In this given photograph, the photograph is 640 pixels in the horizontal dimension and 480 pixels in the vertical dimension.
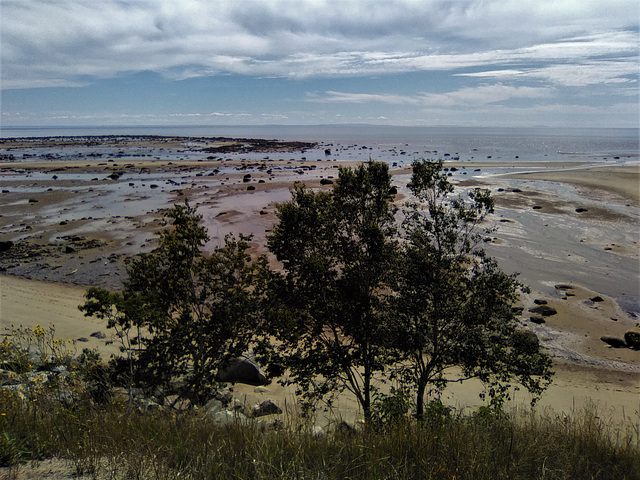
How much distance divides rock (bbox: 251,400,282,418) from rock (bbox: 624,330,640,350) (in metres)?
16.5

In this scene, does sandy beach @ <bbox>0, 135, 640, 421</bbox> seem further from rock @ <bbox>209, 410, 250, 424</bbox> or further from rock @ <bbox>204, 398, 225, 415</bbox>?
rock @ <bbox>209, 410, 250, 424</bbox>

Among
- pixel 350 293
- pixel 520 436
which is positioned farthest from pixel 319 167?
pixel 520 436

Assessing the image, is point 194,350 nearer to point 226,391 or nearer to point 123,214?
point 226,391

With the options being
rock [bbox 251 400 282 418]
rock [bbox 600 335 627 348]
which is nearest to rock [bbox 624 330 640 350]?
rock [bbox 600 335 627 348]

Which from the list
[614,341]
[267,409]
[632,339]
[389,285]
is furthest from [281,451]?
[632,339]

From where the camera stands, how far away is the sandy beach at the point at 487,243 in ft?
58.6

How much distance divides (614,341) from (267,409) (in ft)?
54.1

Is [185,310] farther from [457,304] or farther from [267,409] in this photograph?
[457,304]

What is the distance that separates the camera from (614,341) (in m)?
19.0

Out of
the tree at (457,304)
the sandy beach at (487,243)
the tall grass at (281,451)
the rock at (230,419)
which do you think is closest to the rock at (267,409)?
the sandy beach at (487,243)

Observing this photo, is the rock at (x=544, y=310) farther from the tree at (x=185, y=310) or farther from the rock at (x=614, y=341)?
the tree at (x=185, y=310)

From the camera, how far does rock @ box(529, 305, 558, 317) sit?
21266 mm

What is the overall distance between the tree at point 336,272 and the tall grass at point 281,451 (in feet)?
15.5

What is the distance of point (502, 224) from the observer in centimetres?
3712
